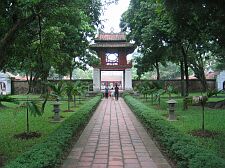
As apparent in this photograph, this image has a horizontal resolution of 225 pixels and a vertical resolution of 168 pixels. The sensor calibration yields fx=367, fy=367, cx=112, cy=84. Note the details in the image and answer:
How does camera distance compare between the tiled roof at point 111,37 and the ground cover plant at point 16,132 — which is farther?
the tiled roof at point 111,37

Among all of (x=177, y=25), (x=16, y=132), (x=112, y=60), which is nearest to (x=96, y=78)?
(x=112, y=60)

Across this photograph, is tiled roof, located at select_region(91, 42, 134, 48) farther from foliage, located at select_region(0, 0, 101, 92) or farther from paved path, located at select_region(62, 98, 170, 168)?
paved path, located at select_region(62, 98, 170, 168)

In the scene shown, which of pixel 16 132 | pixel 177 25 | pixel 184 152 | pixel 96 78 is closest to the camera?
pixel 184 152

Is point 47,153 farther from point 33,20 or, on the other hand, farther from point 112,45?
point 112,45

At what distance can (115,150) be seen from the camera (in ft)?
28.0

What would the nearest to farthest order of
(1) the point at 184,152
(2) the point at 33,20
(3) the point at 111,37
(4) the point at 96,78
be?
(1) the point at 184,152 < (2) the point at 33,20 < (4) the point at 96,78 < (3) the point at 111,37

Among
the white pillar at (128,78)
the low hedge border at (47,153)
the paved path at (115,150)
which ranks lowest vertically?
the paved path at (115,150)

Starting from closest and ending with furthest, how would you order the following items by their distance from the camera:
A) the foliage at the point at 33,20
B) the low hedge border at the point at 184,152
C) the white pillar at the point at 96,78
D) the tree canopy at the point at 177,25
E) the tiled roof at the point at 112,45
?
the low hedge border at the point at 184,152 < the foliage at the point at 33,20 < the tree canopy at the point at 177,25 < the tiled roof at the point at 112,45 < the white pillar at the point at 96,78

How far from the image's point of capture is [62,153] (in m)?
7.52

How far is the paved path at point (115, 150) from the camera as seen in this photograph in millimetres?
7211

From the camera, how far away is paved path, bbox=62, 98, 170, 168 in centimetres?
721

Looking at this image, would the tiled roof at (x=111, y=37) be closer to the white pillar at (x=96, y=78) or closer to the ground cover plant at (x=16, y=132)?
the white pillar at (x=96, y=78)

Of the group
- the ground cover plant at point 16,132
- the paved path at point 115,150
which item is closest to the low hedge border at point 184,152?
the paved path at point 115,150

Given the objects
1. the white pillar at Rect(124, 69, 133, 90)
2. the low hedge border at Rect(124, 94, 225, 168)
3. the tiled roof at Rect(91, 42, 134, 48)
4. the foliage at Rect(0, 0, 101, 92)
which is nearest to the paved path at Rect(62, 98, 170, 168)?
the low hedge border at Rect(124, 94, 225, 168)
